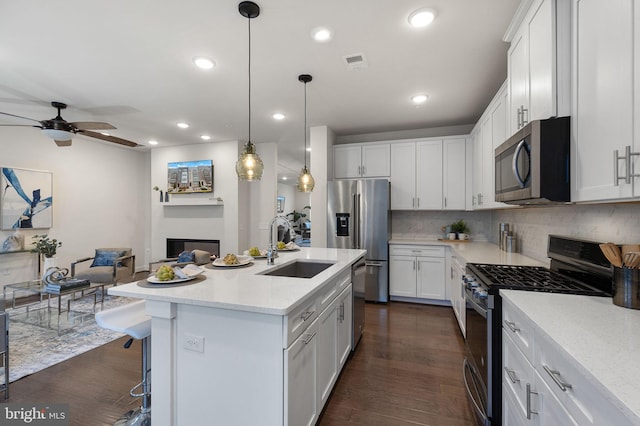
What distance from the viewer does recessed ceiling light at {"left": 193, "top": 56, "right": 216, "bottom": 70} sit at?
257 centimetres

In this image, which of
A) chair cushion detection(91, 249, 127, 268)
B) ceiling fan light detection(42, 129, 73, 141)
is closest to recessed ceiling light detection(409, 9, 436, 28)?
ceiling fan light detection(42, 129, 73, 141)

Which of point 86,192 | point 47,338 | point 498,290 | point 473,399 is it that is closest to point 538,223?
point 498,290

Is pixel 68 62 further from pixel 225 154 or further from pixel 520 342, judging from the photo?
pixel 520 342

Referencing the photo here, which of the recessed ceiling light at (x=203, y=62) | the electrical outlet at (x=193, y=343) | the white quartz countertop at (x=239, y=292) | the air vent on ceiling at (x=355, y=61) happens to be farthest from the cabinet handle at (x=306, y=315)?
the recessed ceiling light at (x=203, y=62)

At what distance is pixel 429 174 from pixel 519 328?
3.31 metres

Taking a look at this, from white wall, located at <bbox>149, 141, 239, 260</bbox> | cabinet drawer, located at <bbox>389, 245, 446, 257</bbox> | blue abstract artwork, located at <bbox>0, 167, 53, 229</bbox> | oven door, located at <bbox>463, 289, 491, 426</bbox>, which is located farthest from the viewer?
white wall, located at <bbox>149, 141, 239, 260</bbox>

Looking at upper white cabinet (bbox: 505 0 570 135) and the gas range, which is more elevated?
upper white cabinet (bbox: 505 0 570 135)

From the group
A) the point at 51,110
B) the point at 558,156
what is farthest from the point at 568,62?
the point at 51,110

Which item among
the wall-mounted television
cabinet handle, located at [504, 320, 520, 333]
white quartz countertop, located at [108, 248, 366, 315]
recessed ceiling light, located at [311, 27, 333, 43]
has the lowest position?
cabinet handle, located at [504, 320, 520, 333]

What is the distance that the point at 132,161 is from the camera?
21.0 feet

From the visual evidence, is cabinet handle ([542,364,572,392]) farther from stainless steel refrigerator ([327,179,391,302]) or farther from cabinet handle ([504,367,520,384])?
stainless steel refrigerator ([327,179,391,302])

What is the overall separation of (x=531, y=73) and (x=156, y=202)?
663 centimetres

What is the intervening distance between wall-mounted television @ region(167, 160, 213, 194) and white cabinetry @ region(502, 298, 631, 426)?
5426mm

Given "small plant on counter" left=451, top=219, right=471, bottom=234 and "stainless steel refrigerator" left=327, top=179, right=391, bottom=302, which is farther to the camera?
"small plant on counter" left=451, top=219, right=471, bottom=234
